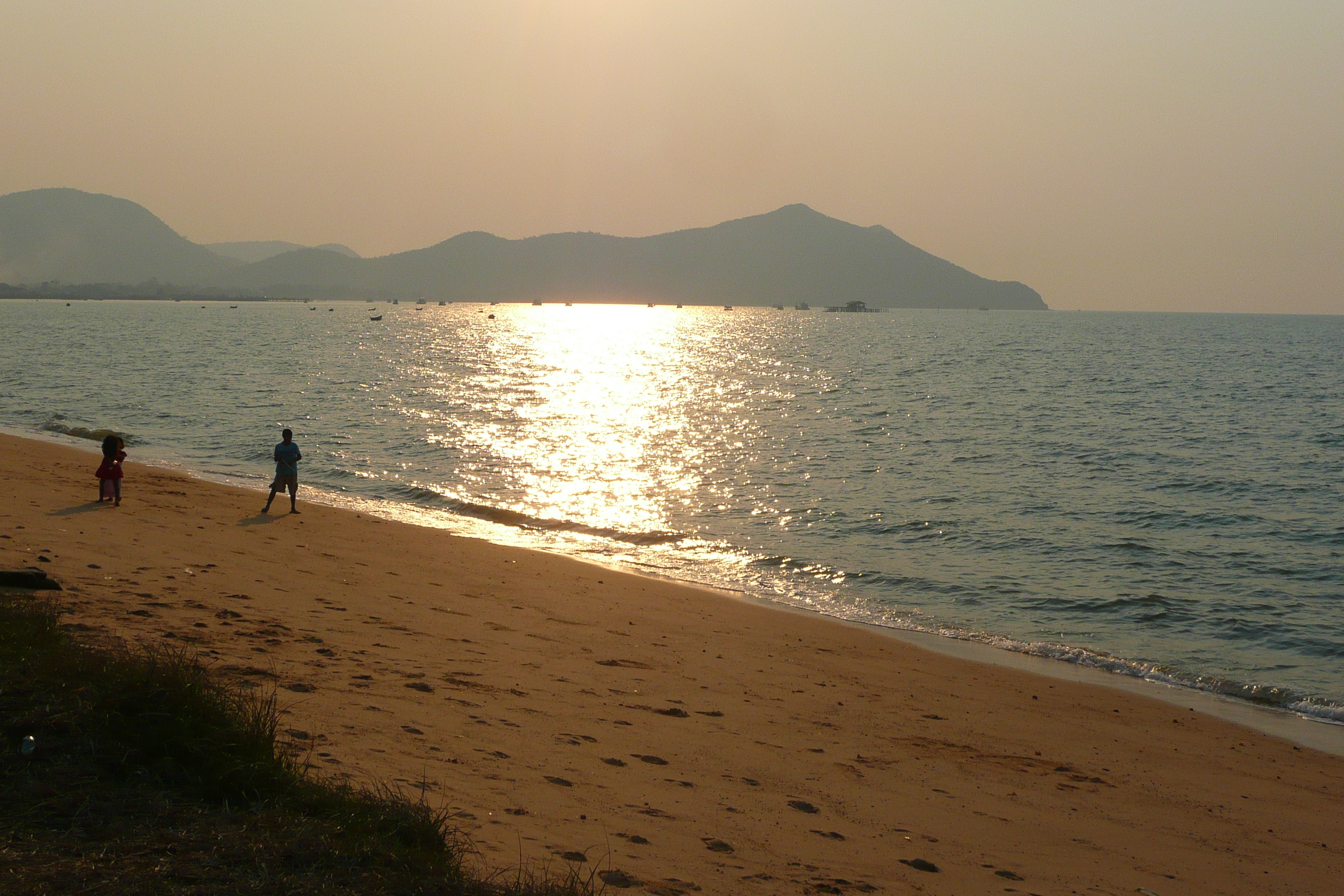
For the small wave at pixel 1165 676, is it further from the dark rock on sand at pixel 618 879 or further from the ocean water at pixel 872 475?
the dark rock on sand at pixel 618 879

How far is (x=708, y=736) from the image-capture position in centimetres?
864

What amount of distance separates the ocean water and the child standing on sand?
232 centimetres

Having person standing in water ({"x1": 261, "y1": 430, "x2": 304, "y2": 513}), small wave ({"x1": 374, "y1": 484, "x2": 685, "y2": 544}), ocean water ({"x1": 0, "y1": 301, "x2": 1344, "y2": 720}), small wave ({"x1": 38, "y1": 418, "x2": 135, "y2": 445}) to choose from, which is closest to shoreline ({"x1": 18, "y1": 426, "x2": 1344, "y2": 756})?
ocean water ({"x1": 0, "y1": 301, "x2": 1344, "y2": 720})

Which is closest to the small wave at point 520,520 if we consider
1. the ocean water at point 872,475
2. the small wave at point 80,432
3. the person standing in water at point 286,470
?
the ocean water at point 872,475

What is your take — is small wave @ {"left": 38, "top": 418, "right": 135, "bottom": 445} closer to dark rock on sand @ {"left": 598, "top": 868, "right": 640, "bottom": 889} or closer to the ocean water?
the ocean water

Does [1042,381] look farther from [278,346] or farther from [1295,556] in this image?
[278,346]

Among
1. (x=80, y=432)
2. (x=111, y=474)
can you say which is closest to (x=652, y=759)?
(x=111, y=474)

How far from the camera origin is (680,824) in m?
6.54

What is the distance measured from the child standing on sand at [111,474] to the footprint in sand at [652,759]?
1328cm

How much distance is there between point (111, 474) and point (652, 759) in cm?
1368

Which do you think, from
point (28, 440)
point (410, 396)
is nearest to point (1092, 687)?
point (28, 440)

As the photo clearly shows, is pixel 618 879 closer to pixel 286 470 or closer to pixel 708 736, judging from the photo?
pixel 708 736

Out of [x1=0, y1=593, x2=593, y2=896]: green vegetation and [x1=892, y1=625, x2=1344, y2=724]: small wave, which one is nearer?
[x1=0, y1=593, x2=593, y2=896]: green vegetation

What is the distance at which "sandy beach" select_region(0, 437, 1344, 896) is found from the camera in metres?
6.41
